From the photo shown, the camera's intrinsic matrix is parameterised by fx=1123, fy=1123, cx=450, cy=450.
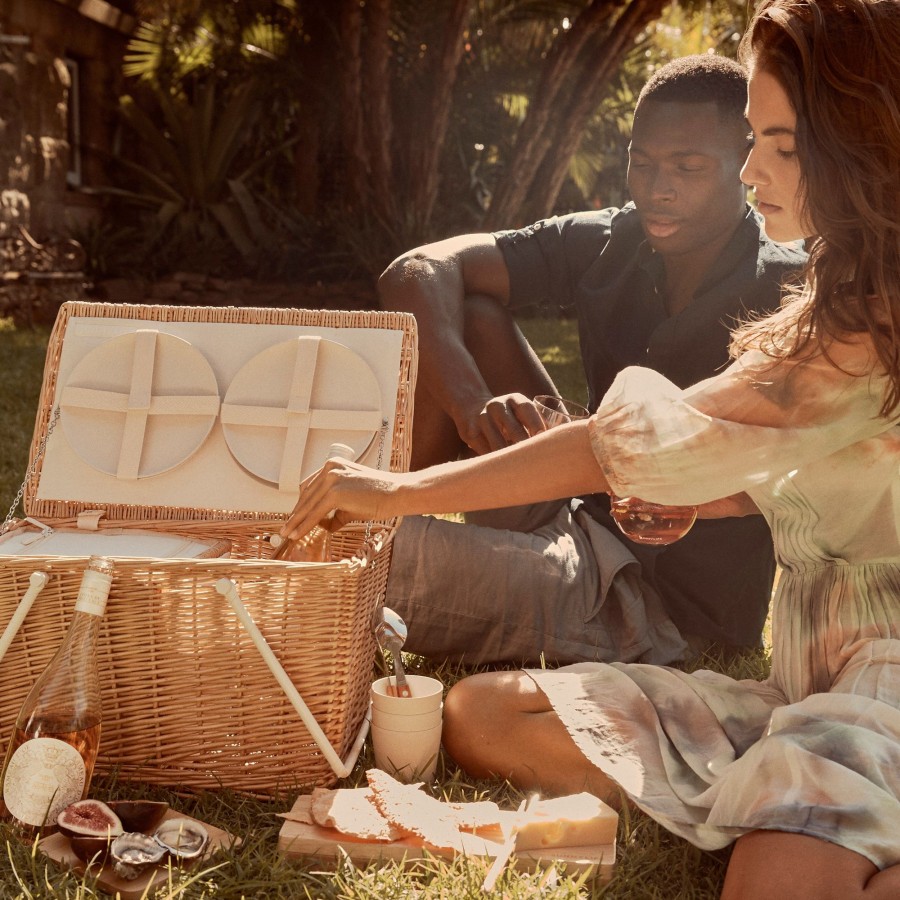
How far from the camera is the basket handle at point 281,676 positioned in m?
1.76

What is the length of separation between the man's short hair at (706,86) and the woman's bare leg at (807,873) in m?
1.69

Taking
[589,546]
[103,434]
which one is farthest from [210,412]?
[589,546]

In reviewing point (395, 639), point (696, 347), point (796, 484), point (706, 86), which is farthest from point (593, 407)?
point (796, 484)

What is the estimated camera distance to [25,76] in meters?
8.17

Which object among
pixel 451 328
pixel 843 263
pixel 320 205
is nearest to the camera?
pixel 843 263

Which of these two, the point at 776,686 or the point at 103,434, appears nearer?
the point at 776,686

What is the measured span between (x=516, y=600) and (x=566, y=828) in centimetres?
82

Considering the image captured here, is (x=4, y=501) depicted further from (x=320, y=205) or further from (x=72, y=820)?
(x=320, y=205)

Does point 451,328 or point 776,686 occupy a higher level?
point 451,328

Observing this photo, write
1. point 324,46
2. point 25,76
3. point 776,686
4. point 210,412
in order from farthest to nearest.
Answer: point 324,46 < point 25,76 < point 210,412 < point 776,686

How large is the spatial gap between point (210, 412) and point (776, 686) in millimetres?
1271

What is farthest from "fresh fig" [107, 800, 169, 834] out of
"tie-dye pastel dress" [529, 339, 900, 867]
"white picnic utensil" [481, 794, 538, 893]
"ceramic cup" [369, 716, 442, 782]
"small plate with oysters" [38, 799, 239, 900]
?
"tie-dye pastel dress" [529, 339, 900, 867]

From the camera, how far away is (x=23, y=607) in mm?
1765

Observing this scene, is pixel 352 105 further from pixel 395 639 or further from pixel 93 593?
pixel 93 593
